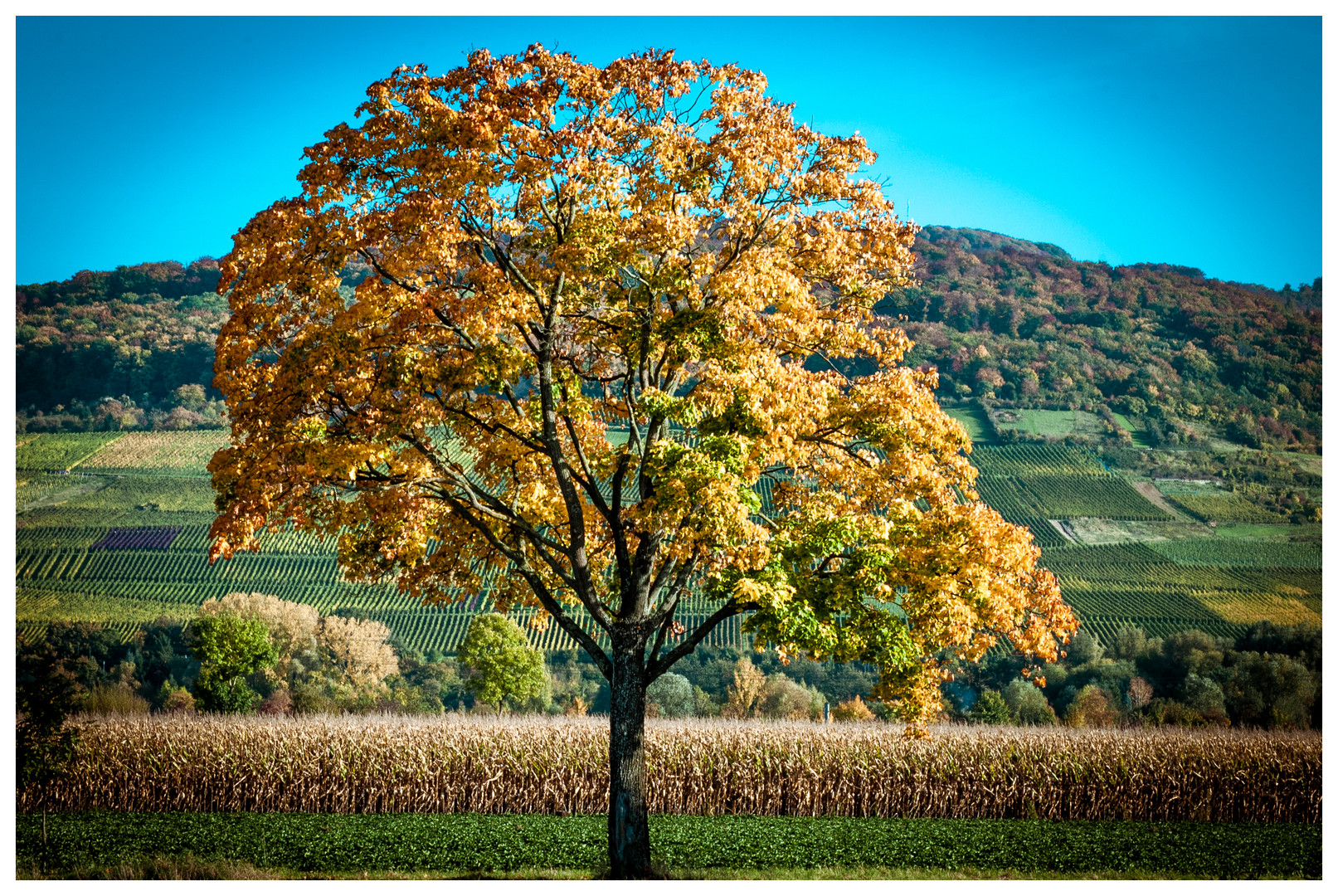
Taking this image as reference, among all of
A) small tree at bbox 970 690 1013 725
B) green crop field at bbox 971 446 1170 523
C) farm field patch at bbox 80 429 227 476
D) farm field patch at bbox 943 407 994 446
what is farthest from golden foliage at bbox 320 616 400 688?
farm field patch at bbox 943 407 994 446

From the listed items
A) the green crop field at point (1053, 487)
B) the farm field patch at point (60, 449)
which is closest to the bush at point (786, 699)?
the green crop field at point (1053, 487)

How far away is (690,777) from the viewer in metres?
23.0

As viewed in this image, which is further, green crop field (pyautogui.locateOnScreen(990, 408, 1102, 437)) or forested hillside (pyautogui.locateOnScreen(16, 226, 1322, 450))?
forested hillside (pyautogui.locateOnScreen(16, 226, 1322, 450))

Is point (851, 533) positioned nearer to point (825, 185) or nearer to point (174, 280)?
point (825, 185)

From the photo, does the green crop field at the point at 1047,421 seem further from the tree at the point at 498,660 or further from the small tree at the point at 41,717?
the small tree at the point at 41,717

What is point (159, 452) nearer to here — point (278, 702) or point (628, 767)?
point (278, 702)

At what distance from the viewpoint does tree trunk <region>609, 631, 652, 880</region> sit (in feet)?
41.7

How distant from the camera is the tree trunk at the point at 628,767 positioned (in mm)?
12703

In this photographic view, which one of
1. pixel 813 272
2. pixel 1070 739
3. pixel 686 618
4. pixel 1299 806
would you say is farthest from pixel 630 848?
pixel 686 618

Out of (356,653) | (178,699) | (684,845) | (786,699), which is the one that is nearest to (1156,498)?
(786,699)

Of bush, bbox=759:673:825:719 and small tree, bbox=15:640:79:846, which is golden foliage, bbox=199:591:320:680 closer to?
bush, bbox=759:673:825:719

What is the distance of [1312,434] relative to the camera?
145m

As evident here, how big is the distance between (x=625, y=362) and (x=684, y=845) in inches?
374

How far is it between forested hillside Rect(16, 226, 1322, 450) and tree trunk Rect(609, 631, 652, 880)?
117 metres
